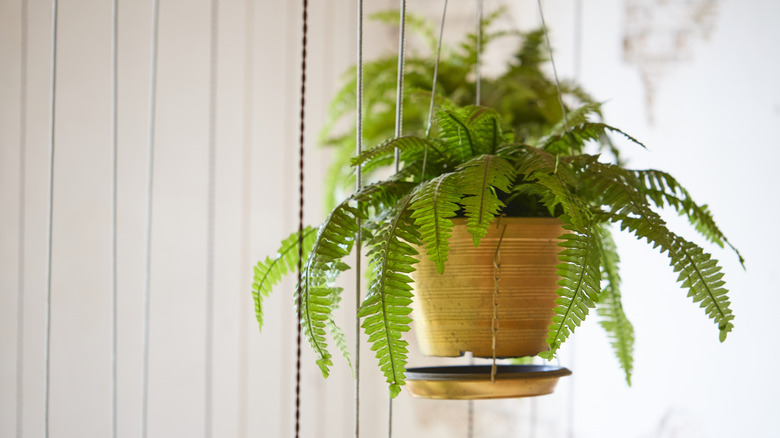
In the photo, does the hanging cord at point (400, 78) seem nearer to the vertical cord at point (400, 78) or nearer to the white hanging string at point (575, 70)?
the vertical cord at point (400, 78)

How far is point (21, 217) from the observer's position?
2209 millimetres

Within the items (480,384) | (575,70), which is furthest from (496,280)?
(575,70)

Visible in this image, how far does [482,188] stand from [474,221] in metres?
0.04

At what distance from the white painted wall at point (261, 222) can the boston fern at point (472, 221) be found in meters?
0.62

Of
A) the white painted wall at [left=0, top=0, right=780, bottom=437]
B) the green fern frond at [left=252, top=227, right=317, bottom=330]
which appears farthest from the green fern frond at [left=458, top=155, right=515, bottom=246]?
the white painted wall at [left=0, top=0, right=780, bottom=437]

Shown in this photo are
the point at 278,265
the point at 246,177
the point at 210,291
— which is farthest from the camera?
the point at 246,177

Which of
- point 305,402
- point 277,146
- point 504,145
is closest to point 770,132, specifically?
point 504,145

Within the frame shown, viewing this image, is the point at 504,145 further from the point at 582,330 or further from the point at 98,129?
the point at 98,129

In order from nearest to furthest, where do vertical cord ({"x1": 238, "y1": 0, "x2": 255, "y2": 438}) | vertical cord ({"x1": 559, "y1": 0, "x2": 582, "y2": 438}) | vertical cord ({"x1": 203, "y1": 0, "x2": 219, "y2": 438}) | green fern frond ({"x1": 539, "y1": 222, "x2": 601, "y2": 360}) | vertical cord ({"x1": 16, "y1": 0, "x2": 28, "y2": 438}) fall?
1. green fern frond ({"x1": 539, "y1": 222, "x2": 601, "y2": 360})
2. vertical cord ({"x1": 559, "y1": 0, "x2": 582, "y2": 438})
3. vertical cord ({"x1": 16, "y1": 0, "x2": 28, "y2": 438})
4. vertical cord ({"x1": 203, "y1": 0, "x2": 219, "y2": 438})
5. vertical cord ({"x1": 238, "y1": 0, "x2": 255, "y2": 438})

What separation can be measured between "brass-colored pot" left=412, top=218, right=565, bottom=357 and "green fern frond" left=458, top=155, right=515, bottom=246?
9 centimetres

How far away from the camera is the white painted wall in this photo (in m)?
1.50

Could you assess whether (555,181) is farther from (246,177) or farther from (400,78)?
(246,177)

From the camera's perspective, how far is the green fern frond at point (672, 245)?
82 centimetres

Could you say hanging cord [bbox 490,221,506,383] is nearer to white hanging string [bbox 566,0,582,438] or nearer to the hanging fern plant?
the hanging fern plant
